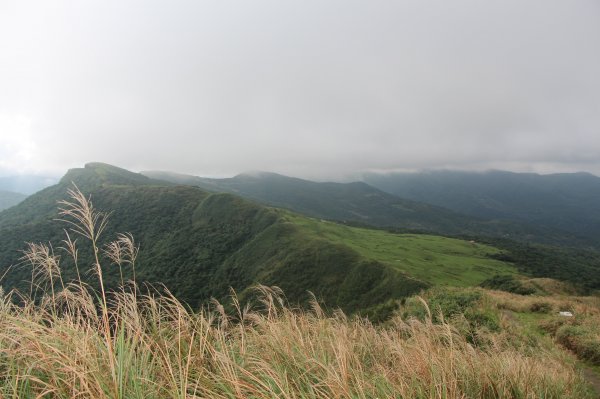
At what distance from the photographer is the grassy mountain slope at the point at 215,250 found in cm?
6788

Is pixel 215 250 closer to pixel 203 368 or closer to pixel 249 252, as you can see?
pixel 249 252

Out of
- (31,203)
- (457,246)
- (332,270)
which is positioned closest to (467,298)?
(332,270)

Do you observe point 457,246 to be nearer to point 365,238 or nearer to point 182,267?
point 365,238

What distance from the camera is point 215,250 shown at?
336 ft

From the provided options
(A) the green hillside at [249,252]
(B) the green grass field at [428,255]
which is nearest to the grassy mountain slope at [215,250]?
(A) the green hillside at [249,252]

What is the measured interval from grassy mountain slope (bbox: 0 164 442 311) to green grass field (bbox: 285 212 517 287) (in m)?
8.03

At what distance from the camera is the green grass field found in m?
71.8

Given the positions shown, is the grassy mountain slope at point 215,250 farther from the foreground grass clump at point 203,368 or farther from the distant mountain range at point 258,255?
the foreground grass clump at point 203,368

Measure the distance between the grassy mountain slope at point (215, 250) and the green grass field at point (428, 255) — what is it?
8027 mm

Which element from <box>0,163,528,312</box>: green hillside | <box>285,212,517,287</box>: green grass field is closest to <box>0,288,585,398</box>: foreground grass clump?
<box>0,163,528,312</box>: green hillside

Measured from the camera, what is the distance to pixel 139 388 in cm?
242

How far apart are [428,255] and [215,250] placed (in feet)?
211

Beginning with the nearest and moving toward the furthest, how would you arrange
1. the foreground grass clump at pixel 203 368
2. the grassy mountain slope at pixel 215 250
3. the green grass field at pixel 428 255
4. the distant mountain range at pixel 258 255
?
→ the foreground grass clump at pixel 203 368 → the grassy mountain slope at pixel 215 250 → the distant mountain range at pixel 258 255 → the green grass field at pixel 428 255

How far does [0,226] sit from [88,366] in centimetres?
18607
